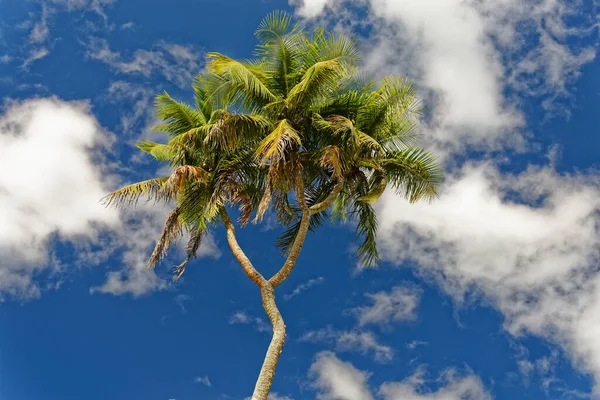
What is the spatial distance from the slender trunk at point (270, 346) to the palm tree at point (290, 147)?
0.58 metres

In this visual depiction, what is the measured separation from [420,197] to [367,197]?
180 cm

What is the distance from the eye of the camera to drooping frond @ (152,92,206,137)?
18.9m

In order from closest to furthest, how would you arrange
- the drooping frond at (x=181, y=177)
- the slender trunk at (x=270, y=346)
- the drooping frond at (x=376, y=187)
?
1. the slender trunk at (x=270, y=346)
2. the drooping frond at (x=181, y=177)
3. the drooping frond at (x=376, y=187)

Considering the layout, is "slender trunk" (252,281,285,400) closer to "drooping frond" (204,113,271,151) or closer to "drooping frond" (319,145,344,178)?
"drooping frond" (319,145,344,178)

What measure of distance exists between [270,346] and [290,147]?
5.50m

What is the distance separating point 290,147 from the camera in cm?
1572

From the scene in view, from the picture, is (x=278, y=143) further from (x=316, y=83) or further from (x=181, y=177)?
(x=181, y=177)

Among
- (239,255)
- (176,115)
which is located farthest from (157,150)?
(239,255)

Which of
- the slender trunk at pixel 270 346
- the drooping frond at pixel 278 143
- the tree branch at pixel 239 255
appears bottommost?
the slender trunk at pixel 270 346

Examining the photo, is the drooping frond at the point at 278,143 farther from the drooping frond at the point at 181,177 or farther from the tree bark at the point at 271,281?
the drooping frond at the point at 181,177

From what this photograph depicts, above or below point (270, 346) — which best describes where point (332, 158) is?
above

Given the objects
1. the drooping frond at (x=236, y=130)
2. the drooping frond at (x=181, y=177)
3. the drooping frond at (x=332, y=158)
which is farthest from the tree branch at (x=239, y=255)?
the drooping frond at (x=332, y=158)

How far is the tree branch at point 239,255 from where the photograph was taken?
586 inches

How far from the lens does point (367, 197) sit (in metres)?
17.1
